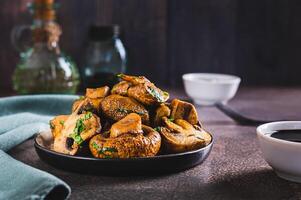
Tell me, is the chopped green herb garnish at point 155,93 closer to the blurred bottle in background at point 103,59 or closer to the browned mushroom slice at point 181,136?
the browned mushroom slice at point 181,136

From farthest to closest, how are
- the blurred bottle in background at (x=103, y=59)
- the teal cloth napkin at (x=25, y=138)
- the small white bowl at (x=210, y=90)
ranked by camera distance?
the blurred bottle in background at (x=103, y=59)
the small white bowl at (x=210, y=90)
the teal cloth napkin at (x=25, y=138)

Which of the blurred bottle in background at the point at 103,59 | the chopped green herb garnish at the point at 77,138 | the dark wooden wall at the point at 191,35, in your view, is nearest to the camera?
the chopped green herb garnish at the point at 77,138

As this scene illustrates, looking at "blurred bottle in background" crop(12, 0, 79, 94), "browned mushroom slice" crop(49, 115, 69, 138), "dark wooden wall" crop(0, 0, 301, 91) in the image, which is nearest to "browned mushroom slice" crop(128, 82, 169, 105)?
"browned mushroom slice" crop(49, 115, 69, 138)

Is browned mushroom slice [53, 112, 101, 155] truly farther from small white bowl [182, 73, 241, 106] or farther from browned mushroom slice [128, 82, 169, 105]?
small white bowl [182, 73, 241, 106]

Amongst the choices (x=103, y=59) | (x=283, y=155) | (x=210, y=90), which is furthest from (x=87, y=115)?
(x=103, y=59)

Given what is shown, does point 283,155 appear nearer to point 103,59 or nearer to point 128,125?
point 128,125

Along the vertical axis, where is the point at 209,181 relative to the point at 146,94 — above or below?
below

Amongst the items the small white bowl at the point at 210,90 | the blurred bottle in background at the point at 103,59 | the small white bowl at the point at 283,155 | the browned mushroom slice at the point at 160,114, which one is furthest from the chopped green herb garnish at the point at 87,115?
the blurred bottle in background at the point at 103,59
